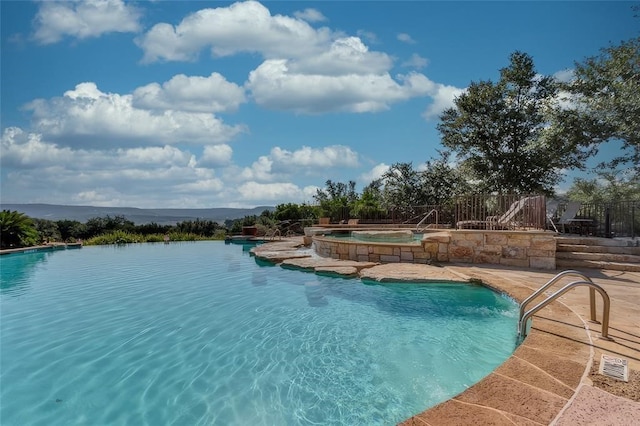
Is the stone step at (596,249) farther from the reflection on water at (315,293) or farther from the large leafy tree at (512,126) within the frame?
the large leafy tree at (512,126)

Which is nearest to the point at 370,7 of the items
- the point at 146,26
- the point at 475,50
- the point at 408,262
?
the point at 475,50

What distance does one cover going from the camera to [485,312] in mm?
5117

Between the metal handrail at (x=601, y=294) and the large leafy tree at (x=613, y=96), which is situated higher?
the large leafy tree at (x=613, y=96)

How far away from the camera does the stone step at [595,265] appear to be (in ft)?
22.3

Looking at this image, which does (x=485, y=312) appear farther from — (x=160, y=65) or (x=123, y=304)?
(x=160, y=65)

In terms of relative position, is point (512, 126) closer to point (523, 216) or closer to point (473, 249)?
point (523, 216)

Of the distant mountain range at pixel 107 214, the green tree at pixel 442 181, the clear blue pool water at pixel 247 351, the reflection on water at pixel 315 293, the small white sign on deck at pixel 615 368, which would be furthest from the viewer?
the distant mountain range at pixel 107 214

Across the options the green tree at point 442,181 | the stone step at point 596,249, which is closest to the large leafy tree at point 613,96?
the stone step at point 596,249

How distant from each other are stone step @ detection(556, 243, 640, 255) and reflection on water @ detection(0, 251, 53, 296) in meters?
12.2

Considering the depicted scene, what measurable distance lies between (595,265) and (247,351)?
7.26 meters

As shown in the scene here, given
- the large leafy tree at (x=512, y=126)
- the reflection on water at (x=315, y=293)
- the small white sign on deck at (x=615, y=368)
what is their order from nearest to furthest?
the small white sign on deck at (x=615, y=368), the reflection on water at (x=315, y=293), the large leafy tree at (x=512, y=126)

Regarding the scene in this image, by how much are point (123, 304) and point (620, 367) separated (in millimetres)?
7015

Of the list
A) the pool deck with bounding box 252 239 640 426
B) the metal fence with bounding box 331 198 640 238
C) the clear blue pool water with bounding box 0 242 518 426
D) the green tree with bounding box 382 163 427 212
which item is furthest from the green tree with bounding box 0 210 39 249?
the pool deck with bounding box 252 239 640 426

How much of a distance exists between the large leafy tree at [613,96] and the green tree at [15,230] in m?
23.7
